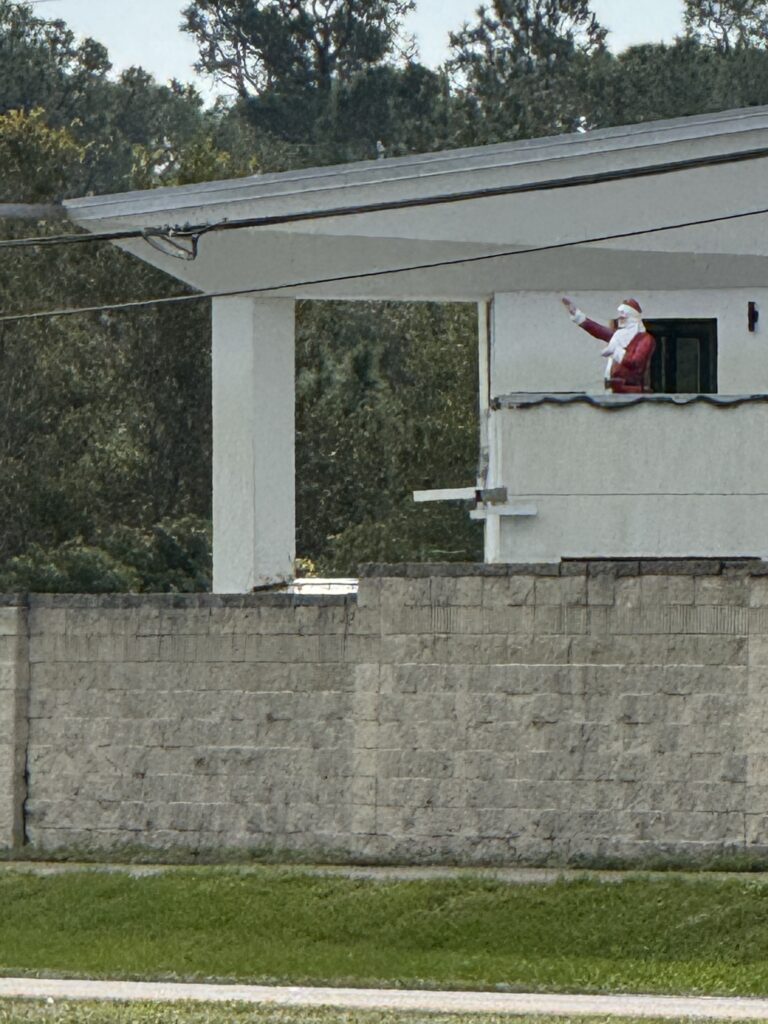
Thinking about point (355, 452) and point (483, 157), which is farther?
point (355, 452)

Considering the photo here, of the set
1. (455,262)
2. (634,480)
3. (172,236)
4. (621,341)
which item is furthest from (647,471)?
(172,236)

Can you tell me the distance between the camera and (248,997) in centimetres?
1116

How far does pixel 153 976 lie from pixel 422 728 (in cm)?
313

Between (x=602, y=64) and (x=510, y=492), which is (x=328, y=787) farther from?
(x=602, y=64)

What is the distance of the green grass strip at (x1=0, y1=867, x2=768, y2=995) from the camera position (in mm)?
11812

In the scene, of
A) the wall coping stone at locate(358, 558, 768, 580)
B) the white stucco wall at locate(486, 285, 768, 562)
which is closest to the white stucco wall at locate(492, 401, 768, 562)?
the white stucco wall at locate(486, 285, 768, 562)

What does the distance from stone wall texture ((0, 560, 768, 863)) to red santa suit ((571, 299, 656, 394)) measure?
247 cm

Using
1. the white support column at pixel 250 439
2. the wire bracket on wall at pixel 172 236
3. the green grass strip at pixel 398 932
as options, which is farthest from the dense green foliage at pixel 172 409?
the green grass strip at pixel 398 932

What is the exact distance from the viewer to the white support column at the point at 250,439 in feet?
59.2

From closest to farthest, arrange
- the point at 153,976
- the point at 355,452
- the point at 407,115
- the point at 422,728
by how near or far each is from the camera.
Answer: the point at 153,976, the point at 422,728, the point at 355,452, the point at 407,115

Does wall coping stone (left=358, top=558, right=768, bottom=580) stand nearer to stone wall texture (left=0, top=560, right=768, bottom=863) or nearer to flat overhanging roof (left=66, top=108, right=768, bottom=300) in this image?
stone wall texture (left=0, top=560, right=768, bottom=863)

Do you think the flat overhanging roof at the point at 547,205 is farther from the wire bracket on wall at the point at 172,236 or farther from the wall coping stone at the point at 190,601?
the wall coping stone at the point at 190,601

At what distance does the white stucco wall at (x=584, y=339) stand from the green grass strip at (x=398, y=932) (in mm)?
5358

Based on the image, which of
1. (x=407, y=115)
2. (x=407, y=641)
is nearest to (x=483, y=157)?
(x=407, y=641)
